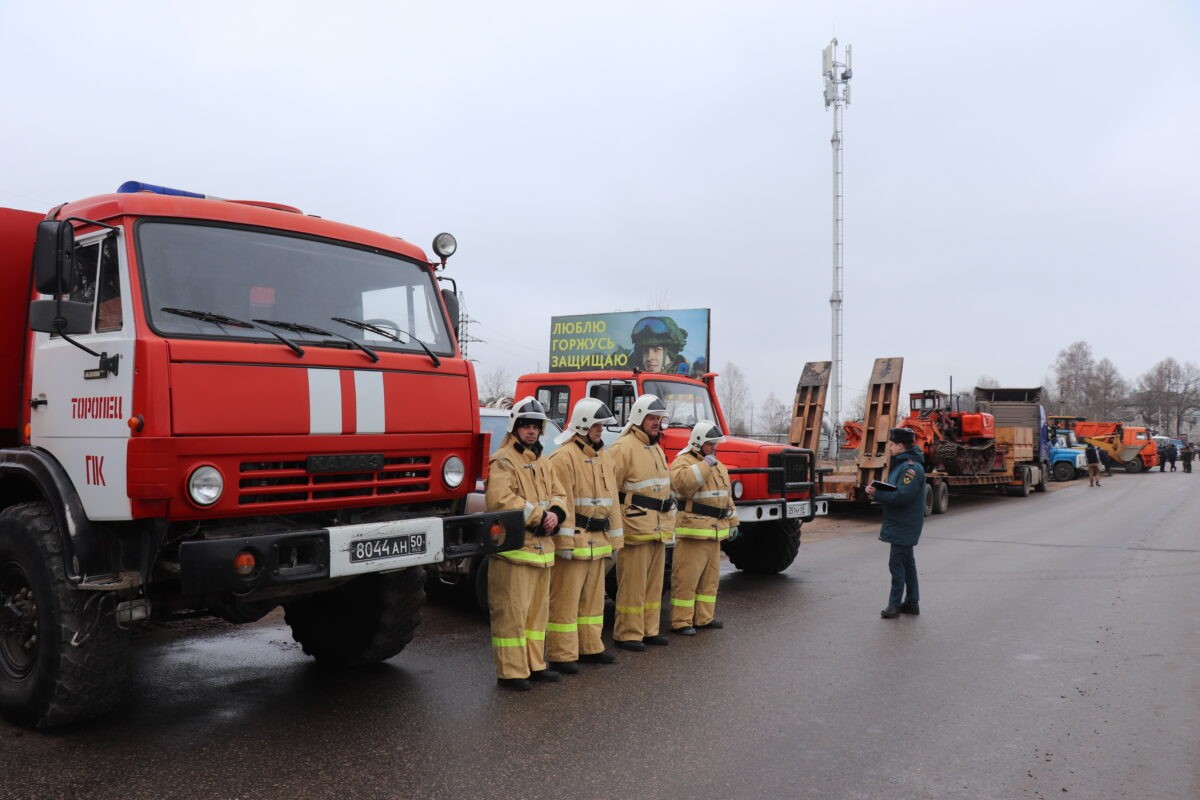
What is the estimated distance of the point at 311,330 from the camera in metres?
4.68

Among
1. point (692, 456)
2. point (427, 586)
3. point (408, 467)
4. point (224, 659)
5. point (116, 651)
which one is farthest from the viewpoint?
point (427, 586)

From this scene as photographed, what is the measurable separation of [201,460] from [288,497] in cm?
48

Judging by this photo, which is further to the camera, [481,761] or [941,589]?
[941,589]

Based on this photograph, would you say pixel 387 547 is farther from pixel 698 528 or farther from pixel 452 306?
pixel 698 528

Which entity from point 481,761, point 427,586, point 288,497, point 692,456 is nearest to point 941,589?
point 692,456

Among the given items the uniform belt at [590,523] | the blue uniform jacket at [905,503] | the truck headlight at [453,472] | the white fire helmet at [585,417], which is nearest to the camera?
the truck headlight at [453,472]

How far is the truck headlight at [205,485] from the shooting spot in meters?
4.04

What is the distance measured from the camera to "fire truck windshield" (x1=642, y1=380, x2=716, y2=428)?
893 centimetres

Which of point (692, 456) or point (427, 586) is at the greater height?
point (692, 456)

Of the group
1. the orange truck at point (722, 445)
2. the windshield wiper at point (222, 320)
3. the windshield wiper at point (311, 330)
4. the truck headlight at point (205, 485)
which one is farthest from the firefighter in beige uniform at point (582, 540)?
the orange truck at point (722, 445)

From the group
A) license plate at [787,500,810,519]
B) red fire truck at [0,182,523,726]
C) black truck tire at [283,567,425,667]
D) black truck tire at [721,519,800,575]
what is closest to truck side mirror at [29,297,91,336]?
red fire truck at [0,182,523,726]

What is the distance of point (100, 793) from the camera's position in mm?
3820

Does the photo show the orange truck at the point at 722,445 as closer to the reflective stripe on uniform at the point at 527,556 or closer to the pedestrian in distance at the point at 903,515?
the pedestrian in distance at the point at 903,515

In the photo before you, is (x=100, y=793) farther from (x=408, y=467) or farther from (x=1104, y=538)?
(x=1104, y=538)
